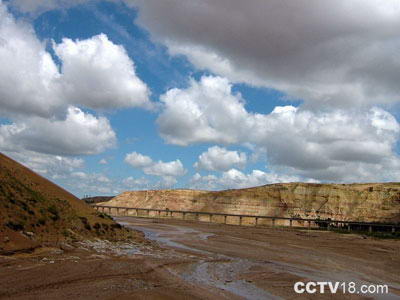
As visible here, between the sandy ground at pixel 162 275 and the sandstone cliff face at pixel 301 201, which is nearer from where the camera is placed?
the sandy ground at pixel 162 275

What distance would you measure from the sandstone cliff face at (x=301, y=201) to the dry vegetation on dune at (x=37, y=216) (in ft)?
241

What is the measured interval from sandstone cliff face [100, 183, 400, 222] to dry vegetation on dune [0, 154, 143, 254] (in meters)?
73.6

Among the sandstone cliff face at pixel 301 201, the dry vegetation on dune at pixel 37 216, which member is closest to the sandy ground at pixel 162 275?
the dry vegetation on dune at pixel 37 216

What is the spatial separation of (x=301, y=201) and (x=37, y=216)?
8770cm

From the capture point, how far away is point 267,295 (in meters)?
11.5

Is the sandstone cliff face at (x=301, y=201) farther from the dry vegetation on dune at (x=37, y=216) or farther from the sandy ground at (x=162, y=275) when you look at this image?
the dry vegetation on dune at (x=37, y=216)

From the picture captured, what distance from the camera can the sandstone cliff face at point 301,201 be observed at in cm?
8769

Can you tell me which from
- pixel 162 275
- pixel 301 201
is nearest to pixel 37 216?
pixel 162 275

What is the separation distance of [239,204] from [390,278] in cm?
9027

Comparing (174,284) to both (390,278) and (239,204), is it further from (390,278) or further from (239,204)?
(239,204)

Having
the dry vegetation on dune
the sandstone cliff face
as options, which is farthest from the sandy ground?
the sandstone cliff face

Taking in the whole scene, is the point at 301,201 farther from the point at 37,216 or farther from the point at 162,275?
the point at 162,275

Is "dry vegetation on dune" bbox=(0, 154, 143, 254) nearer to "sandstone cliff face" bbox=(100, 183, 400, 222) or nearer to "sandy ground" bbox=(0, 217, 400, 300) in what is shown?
"sandy ground" bbox=(0, 217, 400, 300)

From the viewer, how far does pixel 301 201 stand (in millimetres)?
99375
